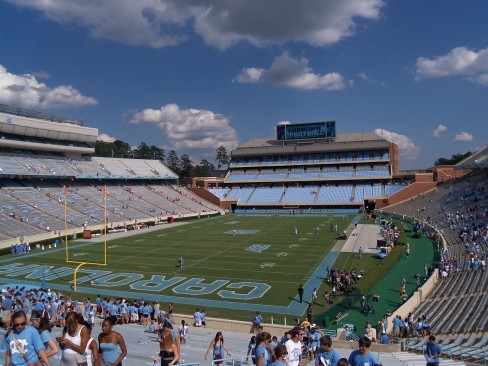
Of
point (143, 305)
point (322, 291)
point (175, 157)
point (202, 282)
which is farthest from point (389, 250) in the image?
point (175, 157)

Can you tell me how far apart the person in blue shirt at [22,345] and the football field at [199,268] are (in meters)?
14.1

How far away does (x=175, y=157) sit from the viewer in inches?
4739

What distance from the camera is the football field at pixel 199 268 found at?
20.5 meters

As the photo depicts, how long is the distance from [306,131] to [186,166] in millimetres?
51562

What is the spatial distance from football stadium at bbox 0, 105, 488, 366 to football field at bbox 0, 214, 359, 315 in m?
0.14

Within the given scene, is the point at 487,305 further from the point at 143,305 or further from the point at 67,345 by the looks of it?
the point at 67,345

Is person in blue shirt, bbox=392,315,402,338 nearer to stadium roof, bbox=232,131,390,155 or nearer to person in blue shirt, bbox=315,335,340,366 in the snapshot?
person in blue shirt, bbox=315,335,340,366

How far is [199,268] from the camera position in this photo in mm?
26000

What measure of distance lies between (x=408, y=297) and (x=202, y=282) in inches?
410

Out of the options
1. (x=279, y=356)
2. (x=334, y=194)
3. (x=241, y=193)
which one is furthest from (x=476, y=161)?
(x=279, y=356)

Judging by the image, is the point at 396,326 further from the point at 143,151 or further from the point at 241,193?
the point at 143,151

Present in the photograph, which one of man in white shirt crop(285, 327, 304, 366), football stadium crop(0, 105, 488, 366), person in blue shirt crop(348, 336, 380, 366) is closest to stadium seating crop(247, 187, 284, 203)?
football stadium crop(0, 105, 488, 366)

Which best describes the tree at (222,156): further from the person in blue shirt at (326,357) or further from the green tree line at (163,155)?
the person in blue shirt at (326,357)

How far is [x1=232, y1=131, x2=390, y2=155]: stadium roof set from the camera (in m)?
70.4
